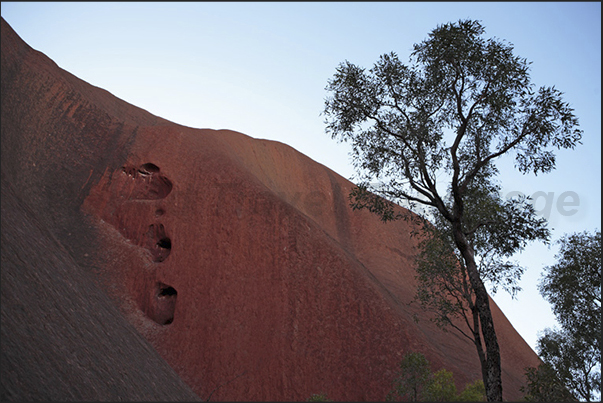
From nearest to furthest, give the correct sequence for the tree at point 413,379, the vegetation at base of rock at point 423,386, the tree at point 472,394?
the vegetation at base of rock at point 423,386
the tree at point 413,379
the tree at point 472,394

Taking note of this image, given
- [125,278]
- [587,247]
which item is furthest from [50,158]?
[587,247]

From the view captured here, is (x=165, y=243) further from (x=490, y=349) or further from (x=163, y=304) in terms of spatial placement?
(x=490, y=349)

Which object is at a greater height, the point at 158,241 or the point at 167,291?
the point at 158,241

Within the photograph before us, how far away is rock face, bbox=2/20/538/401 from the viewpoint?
27422 mm

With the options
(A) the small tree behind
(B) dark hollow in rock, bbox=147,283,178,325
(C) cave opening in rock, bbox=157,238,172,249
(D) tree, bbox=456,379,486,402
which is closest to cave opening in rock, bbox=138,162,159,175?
(C) cave opening in rock, bbox=157,238,172,249

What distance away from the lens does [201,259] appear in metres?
32.1

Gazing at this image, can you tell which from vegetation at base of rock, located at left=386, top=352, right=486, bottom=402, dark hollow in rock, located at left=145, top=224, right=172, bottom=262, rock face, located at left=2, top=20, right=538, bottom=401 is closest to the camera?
vegetation at base of rock, located at left=386, top=352, right=486, bottom=402

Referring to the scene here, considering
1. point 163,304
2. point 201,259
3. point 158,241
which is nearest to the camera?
point 163,304

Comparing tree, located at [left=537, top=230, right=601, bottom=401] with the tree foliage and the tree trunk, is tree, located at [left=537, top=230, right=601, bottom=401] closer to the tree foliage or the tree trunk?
the tree foliage

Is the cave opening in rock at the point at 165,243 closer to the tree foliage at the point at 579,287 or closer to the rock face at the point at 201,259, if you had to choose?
the rock face at the point at 201,259

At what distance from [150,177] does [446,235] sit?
25.3 m

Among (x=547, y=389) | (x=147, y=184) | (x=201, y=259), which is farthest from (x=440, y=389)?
(x=147, y=184)

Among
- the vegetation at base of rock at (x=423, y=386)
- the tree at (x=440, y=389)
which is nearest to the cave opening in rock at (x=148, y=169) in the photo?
the vegetation at base of rock at (x=423, y=386)

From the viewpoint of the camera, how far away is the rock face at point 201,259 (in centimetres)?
2742
